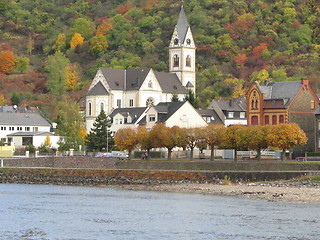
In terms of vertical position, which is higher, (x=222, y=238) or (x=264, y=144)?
(x=264, y=144)

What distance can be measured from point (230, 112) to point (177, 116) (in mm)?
16784

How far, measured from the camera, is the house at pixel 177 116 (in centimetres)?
12275

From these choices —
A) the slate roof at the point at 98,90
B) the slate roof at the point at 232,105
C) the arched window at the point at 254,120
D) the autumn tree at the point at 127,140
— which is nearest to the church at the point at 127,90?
the slate roof at the point at 98,90

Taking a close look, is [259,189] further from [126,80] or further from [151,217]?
[126,80]

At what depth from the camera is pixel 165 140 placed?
343ft

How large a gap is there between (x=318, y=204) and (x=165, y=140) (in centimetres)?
3656

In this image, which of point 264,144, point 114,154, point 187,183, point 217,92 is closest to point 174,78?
point 217,92

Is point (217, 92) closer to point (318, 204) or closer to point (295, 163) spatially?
point (295, 163)

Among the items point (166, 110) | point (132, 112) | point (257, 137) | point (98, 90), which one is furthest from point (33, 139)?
point (257, 137)

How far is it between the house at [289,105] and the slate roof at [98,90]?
1649 inches

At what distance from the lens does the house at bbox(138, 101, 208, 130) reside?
12275 centimetres

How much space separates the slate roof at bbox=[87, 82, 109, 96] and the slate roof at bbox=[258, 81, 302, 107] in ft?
138

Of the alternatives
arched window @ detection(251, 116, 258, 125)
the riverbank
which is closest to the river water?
the riverbank

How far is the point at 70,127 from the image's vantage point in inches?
5226
